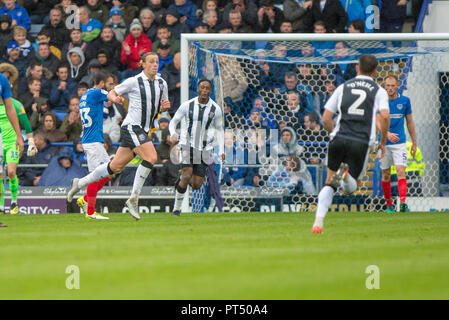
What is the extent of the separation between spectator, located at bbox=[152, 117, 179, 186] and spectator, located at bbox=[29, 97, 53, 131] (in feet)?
10.0

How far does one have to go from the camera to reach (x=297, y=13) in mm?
18719

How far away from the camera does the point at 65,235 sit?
30.8 ft

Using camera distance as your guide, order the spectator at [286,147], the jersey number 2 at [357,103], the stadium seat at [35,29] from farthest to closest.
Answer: the stadium seat at [35,29], the spectator at [286,147], the jersey number 2 at [357,103]

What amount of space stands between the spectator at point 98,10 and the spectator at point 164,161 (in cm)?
453

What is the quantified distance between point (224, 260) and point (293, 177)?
940cm

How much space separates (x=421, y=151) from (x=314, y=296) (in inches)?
463

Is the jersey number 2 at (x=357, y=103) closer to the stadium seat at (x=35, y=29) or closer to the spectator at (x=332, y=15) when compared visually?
the spectator at (x=332, y=15)

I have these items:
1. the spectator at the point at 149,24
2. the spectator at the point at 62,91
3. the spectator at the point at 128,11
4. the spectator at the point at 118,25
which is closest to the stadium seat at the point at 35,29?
the spectator at the point at 128,11

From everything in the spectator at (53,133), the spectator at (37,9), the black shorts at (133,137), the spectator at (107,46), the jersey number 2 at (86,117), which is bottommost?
the spectator at (53,133)

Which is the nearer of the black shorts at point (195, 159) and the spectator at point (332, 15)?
the black shorts at point (195, 159)

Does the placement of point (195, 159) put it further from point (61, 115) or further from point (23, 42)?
point (23, 42)

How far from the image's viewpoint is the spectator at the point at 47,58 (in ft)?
64.5

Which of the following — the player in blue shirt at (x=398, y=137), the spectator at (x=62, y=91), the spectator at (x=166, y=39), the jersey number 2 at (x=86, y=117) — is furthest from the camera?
the spectator at (x=62, y=91)

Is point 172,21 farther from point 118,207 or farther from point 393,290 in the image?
point 393,290
